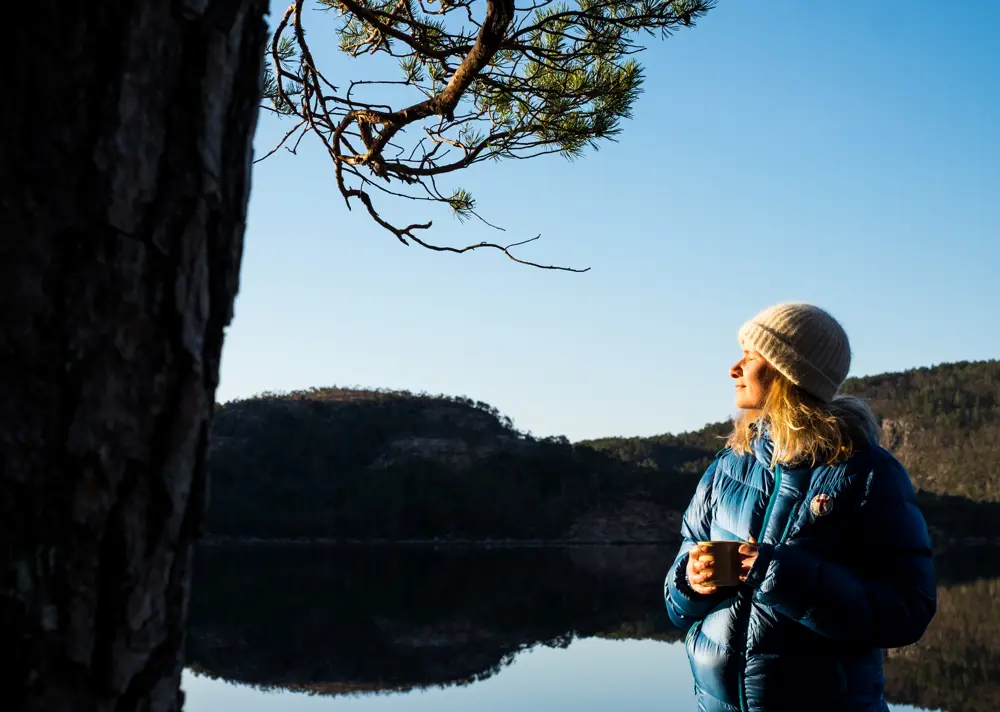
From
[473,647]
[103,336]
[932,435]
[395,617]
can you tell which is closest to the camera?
[103,336]

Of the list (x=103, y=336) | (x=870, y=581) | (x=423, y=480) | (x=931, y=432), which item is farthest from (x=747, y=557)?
(x=931, y=432)

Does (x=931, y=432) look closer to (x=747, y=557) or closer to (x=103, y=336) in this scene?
(x=747, y=557)

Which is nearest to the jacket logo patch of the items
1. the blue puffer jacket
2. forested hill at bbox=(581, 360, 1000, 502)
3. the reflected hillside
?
the blue puffer jacket

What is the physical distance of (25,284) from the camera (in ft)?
2.54

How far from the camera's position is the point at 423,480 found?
112 feet

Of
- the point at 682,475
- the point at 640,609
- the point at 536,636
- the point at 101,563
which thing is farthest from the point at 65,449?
the point at 682,475

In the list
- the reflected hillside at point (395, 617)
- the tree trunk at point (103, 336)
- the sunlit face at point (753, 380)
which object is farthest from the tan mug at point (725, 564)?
the reflected hillside at point (395, 617)

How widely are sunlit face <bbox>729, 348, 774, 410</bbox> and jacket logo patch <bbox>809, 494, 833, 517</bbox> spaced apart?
23 centimetres

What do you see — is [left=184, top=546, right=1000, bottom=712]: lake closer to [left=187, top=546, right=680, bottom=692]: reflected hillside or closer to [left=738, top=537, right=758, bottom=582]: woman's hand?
[left=187, top=546, right=680, bottom=692]: reflected hillside

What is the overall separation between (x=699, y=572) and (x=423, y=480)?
108 feet

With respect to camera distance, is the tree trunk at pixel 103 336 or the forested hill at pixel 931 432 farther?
the forested hill at pixel 931 432

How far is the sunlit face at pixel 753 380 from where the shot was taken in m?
1.71

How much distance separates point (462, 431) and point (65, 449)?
131 feet

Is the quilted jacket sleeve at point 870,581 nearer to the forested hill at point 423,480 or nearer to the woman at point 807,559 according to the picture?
the woman at point 807,559
